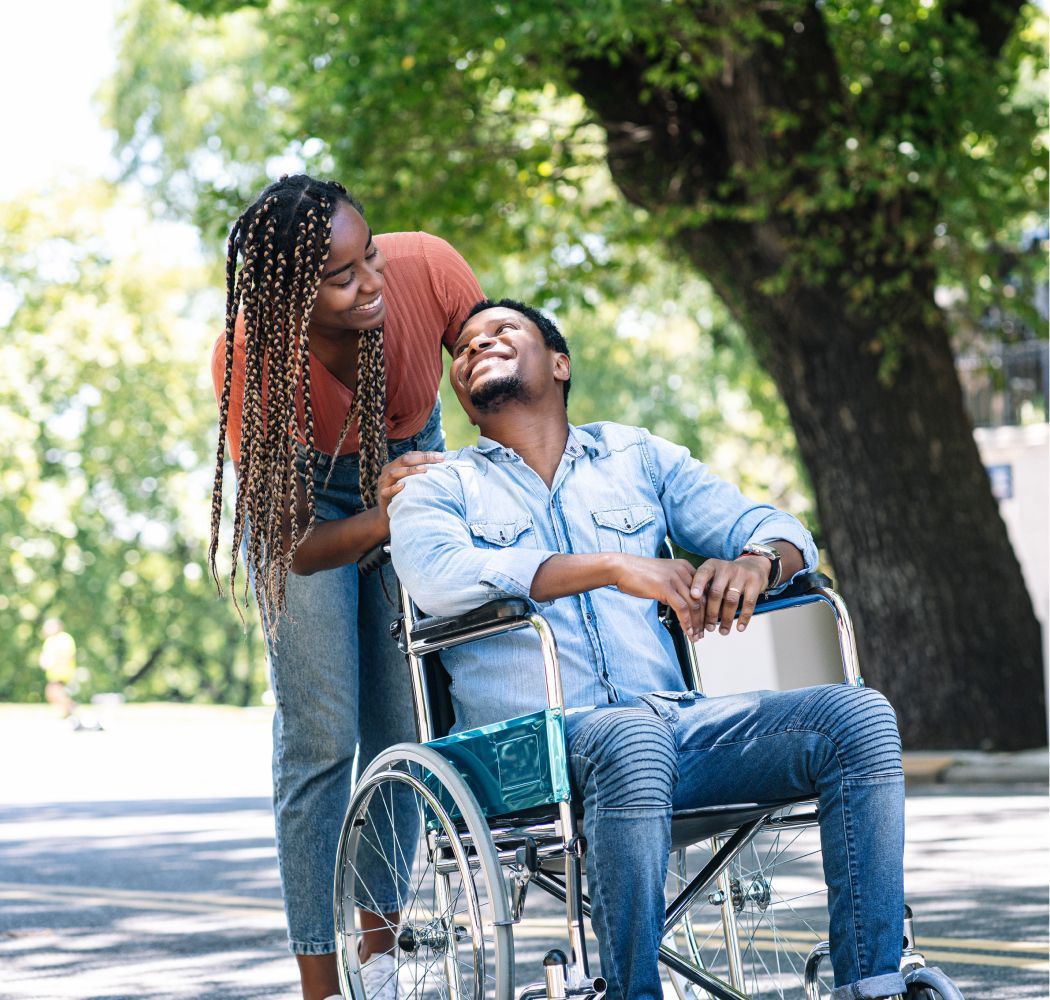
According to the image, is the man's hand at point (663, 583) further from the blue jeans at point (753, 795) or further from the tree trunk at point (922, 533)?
the tree trunk at point (922, 533)

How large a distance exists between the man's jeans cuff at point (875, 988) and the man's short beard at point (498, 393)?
1.41 metres

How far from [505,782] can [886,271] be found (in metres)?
8.87

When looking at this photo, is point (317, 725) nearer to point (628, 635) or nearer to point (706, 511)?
point (628, 635)

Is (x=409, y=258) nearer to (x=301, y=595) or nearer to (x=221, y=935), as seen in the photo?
(x=301, y=595)

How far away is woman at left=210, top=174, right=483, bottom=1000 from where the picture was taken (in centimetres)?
367

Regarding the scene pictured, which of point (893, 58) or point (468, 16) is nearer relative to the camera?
point (468, 16)

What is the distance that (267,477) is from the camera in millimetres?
3754

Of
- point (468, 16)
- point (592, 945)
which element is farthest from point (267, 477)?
point (468, 16)

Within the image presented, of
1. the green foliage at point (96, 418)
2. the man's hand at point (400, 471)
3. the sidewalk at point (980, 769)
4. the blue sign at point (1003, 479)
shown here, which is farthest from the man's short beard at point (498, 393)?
the green foliage at point (96, 418)

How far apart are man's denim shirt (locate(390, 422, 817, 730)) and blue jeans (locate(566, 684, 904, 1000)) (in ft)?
0.76

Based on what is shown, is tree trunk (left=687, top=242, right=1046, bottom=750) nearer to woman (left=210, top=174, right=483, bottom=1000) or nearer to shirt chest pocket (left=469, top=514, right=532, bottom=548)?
woman (left=210, top=174, right=483, bottom=1000)

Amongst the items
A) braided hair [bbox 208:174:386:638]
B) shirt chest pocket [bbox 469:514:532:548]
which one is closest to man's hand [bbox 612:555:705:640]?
shirt chest pocket [bbox 469:514:532:548]

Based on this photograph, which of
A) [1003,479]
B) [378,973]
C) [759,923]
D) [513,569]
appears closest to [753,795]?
[513,569]

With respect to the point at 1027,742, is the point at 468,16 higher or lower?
higher
